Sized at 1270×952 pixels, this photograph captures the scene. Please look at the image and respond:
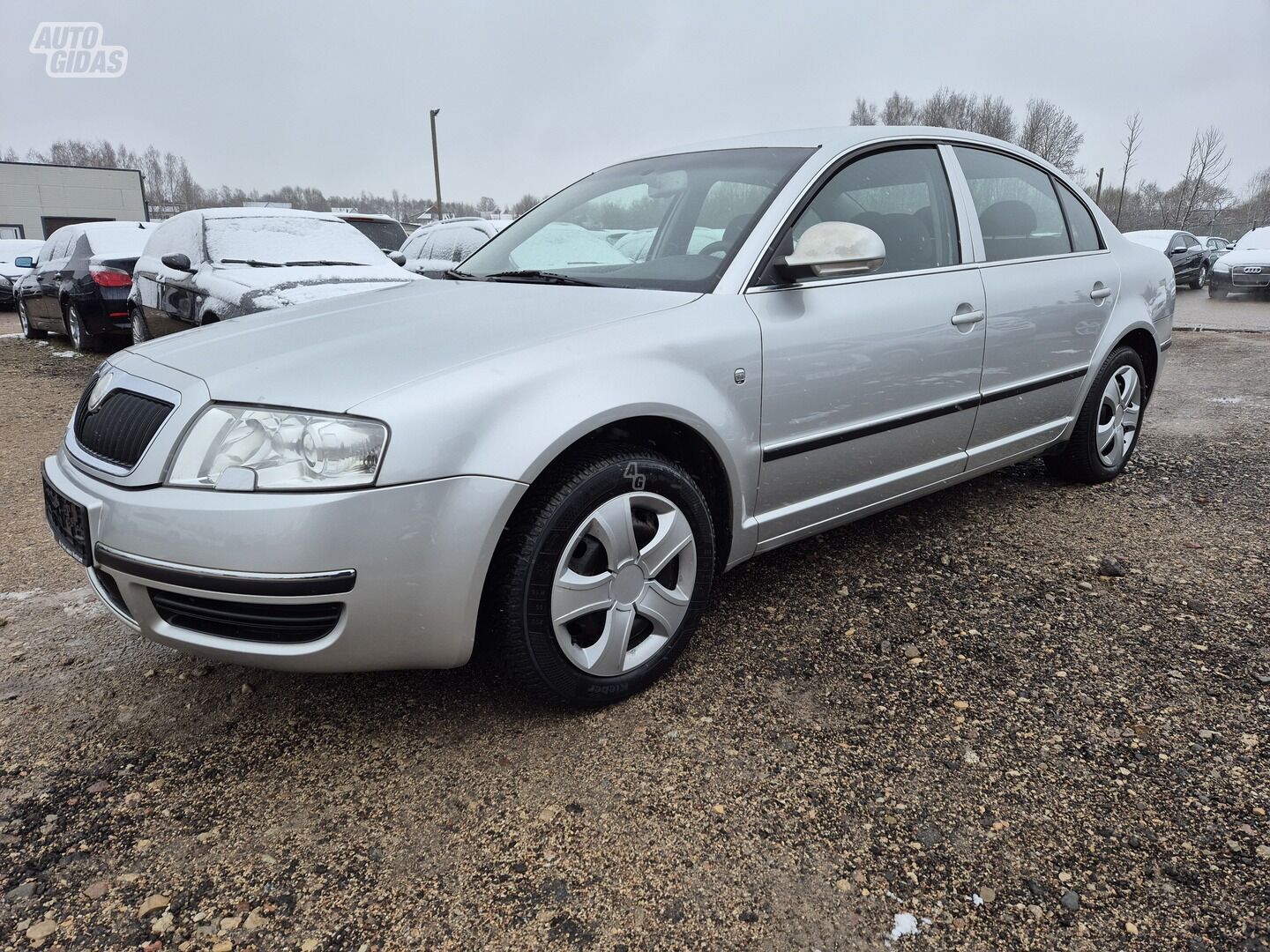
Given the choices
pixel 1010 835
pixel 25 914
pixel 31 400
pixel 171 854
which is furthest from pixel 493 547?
pixel 31 400

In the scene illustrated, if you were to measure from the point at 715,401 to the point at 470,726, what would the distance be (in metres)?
1.09

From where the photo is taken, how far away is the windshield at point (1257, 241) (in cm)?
1633

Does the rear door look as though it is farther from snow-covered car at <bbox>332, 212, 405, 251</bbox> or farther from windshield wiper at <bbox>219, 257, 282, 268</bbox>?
snow-covered car at <bbox>332, 212, 405, 251</bbox>

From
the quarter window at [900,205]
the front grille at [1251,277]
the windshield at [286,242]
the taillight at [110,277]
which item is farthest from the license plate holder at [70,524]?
the front grille at [1251,277]

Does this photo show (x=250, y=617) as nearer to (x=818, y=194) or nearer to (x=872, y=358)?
(x=872, y=358)

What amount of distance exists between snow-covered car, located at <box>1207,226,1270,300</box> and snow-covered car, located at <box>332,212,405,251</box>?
15.2 m

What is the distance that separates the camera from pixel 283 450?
1.79 m

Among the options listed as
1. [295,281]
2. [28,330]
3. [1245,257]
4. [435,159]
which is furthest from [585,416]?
[435,159]

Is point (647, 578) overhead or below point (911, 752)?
overhead

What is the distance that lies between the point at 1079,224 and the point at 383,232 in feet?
31.0

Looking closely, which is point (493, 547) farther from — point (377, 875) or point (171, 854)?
point (171, 854)

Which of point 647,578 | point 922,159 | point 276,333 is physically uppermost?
point 922,159

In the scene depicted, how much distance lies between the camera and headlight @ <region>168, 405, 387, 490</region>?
176 centimetres

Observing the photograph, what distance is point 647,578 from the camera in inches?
86.8
